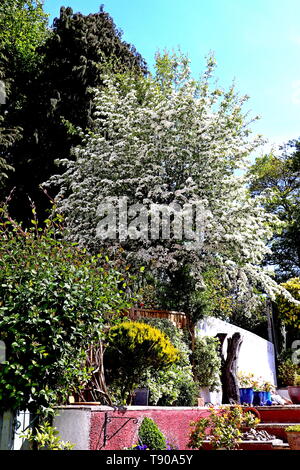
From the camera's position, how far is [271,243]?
2289 centimetres

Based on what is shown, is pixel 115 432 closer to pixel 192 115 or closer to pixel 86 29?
pixel 192 115

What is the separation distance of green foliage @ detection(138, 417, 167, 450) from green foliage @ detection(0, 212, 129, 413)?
1.10 metres

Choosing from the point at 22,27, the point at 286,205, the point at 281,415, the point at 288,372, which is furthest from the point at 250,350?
the point at 22,27

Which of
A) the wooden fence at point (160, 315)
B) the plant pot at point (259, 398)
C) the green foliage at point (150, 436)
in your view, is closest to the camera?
the green foliage at point (150, 436)

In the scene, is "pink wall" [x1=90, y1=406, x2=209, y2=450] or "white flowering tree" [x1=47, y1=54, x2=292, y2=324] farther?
"white flowering tree" [x1=47, y1=54, x2=292, y2=324]

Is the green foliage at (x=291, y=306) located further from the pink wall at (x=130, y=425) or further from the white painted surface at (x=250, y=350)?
the pink wall at (x=130, y=425)

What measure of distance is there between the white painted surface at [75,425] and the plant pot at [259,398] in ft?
19.0

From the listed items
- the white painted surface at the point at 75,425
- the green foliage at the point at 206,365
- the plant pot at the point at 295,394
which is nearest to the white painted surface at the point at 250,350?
the green foliage at the point at 206,365

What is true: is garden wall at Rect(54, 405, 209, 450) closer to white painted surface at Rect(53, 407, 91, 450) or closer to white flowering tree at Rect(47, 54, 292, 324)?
white painted surface at Rect(53, 407, 91, 450)

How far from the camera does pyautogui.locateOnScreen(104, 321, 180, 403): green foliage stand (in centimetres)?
624

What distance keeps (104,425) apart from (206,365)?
4.45 m

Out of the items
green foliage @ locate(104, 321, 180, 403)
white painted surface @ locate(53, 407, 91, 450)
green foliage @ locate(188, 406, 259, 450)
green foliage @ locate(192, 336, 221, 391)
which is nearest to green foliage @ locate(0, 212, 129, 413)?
white painted surface @ locate(53, 407, 91, 450)

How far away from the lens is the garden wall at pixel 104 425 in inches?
189

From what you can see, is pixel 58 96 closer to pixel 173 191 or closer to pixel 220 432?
pixel 173 191
